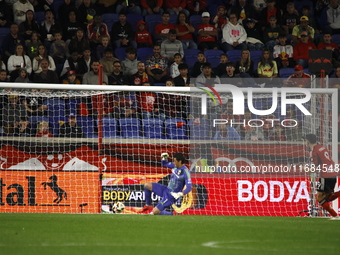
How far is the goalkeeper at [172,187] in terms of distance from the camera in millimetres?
11133

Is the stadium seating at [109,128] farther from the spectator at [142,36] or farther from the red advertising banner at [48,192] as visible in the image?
the spectator at [142,36]

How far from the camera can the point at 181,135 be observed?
12.6m

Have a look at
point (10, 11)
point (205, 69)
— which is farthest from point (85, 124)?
point (10, 11)

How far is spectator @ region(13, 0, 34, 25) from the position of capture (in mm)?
16391

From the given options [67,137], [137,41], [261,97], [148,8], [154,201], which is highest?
[148,8]

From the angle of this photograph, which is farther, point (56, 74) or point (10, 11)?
point (10, 11)

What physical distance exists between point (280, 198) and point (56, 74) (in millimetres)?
6365

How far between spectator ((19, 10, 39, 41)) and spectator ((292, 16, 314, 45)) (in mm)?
7676

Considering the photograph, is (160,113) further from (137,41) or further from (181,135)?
(137,41)

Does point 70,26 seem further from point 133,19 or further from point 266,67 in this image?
point 266,67

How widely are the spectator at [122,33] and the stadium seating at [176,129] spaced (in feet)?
14.5

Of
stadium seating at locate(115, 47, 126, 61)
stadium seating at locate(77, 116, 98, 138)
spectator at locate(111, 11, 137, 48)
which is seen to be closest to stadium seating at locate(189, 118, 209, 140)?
stadium seating at locate(77, 116, 98, 138)

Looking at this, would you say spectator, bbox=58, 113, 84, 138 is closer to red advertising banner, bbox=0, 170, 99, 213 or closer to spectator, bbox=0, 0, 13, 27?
red advertising banner, bbox=0, 170, 99, 213

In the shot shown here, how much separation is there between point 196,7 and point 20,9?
5538 mm
